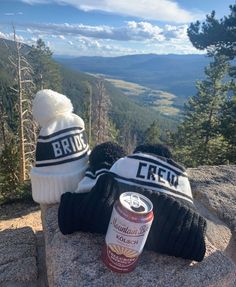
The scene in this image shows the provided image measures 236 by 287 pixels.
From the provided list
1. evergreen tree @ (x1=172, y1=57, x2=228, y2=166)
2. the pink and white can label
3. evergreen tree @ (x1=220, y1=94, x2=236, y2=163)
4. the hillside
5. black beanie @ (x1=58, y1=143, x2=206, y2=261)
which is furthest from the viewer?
the hillside

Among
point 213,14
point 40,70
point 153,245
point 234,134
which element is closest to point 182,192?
point 153,245

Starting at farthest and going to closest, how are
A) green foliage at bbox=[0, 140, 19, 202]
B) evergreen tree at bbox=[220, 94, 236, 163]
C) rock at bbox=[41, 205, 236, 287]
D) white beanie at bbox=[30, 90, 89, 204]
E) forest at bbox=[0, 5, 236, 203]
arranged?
evergreen tree at bbox=[220, 94, 236, 163] < forest at bbox=[0, 5, 236, 203] < green foliage at bbox=[0, 140, 19, 202] < white beanie at bbox=[30, 90, 89, 204] < rock at bbox=[41, 205, 236, 287]

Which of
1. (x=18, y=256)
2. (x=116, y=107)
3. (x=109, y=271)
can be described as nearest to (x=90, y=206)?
(x=109, y=271)

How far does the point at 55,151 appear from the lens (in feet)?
14.0

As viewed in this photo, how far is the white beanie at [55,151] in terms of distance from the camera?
430 centimetres

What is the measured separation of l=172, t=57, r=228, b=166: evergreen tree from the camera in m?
28.8

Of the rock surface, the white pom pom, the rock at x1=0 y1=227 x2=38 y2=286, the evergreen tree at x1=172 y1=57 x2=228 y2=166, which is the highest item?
the white pom pom

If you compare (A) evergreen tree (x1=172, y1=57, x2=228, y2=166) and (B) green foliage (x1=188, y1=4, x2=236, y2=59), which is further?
(A) evergreen tree (x1=172, y1=57, x2=228, y2=166)

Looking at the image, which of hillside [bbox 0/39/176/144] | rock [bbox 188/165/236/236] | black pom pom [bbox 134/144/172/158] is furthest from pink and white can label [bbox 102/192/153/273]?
hillside [bbox 0/39/176/144]

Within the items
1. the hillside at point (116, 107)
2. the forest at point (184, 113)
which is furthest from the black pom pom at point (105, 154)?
the hillside at point (116, 107)

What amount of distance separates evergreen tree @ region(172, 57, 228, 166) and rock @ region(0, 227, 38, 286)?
23.2m

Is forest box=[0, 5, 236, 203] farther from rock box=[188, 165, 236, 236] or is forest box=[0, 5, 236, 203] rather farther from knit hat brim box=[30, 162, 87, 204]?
knit hat brim box=[30, 162, 87, 204]

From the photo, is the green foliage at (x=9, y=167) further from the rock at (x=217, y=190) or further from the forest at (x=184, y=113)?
the rock at (x=217, y=190)

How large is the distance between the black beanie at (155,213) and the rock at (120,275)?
114 mm
